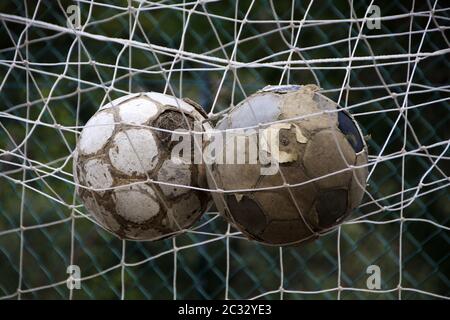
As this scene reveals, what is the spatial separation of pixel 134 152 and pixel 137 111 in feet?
0.45

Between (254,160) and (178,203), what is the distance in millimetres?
333

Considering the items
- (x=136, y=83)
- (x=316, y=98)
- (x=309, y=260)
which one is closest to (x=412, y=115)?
(x=309, y=260)

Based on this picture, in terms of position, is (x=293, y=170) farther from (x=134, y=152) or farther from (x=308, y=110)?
(x=134, y=152)

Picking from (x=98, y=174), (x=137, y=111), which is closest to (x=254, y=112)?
(x=137, y=111)

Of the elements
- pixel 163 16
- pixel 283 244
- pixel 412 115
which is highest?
pixel 163 16

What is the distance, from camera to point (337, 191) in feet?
8.61

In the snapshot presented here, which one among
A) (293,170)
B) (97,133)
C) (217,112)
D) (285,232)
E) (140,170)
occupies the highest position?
(217,112)

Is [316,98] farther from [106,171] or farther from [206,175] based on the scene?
[106,171]

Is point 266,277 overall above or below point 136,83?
below

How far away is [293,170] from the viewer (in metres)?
2.56

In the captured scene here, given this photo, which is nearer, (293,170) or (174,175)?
(293,170)

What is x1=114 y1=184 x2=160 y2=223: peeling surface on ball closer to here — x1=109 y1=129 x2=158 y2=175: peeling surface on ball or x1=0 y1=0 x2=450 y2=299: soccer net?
x1=109 y1=129 x2=158 y2=175: peeling surface on ball

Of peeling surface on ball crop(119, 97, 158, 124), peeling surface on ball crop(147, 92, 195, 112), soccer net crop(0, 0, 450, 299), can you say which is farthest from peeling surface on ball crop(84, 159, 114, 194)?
soccer net crop(0, 0, 450, 299)

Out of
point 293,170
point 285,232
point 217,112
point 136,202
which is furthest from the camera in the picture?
point 217,112
